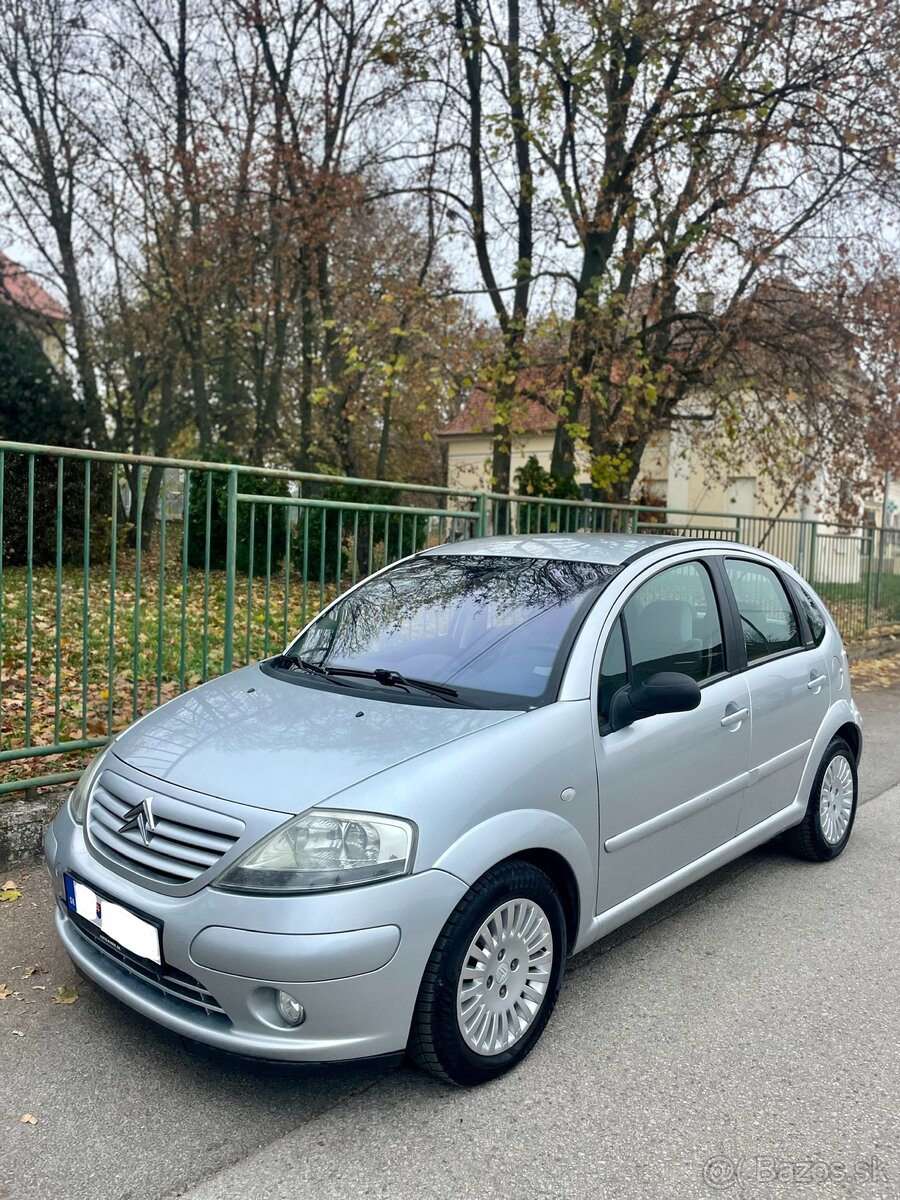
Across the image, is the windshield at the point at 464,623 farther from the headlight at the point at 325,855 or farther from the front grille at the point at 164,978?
the front grille at the point at 164,978

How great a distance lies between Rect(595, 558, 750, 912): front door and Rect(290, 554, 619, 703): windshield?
0.23m

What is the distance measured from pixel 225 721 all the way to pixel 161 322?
1627 centimetres

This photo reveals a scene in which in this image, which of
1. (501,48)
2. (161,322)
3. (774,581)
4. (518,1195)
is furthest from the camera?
(161,322)

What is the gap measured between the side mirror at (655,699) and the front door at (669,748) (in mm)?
43

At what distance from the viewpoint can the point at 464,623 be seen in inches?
146

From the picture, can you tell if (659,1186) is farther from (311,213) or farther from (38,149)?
(38,149)

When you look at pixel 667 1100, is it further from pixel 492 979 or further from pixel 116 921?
pixel 116 921

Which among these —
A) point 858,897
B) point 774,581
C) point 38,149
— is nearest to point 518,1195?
point 858,897

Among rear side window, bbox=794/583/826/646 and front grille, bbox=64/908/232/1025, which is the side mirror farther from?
rear side window, bbox=794/583/826/646

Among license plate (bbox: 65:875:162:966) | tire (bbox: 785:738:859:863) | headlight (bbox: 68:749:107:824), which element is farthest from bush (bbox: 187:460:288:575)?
tire (bbox: 785:738:859:863)

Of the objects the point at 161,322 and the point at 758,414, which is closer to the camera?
the point at 758,414

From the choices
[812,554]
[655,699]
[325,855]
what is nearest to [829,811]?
[655,699]

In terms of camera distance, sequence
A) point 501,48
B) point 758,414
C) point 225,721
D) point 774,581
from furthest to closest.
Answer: point 758,414, point 501,48, point 774,581, point 225,721

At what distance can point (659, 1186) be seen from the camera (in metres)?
2.38
